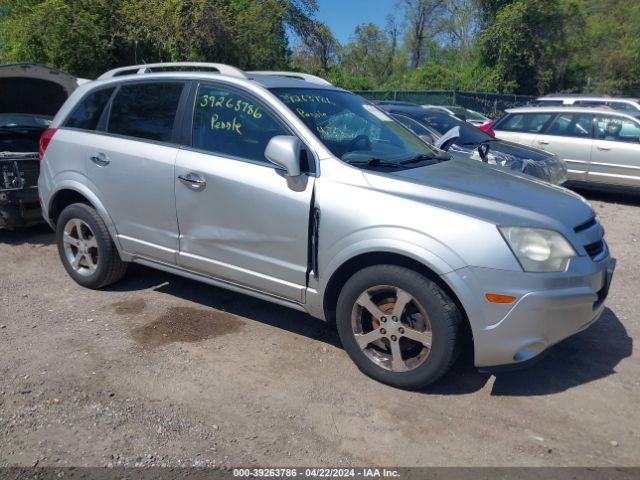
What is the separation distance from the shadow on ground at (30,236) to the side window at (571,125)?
8.04m

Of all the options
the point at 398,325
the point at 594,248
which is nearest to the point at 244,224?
the point at 398,325

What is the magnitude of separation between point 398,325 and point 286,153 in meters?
1.23

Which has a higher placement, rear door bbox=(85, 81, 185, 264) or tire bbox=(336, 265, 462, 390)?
rear door bbox=(85, 81, 185, 264)

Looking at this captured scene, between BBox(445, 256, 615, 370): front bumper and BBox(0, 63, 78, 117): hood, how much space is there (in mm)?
5266

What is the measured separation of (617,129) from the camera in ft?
30.7

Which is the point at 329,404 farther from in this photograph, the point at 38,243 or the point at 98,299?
the point at 38,243

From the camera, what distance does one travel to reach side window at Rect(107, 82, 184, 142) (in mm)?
4395

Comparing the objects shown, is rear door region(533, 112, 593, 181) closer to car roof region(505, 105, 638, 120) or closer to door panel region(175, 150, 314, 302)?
car roof region(505, 105, 638, 120)

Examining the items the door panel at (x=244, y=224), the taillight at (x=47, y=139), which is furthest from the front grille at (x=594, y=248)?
the taillight at (x=47, y=139)

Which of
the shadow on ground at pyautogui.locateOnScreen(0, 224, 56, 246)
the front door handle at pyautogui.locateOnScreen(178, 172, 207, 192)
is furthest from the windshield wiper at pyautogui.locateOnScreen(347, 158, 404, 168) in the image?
the shadow on ground at pyautogui.locateOnScreen(0, 224, 56, 246)

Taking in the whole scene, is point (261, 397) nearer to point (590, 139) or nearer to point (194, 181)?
point (194, 181)

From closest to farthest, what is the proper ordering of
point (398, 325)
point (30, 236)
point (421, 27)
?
point (398, 325) → point (30, 236) → point (421, 27)

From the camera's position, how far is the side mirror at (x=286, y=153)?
11.6 ft

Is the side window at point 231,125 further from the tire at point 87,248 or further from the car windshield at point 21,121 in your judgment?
the car windshield at point 21,121
